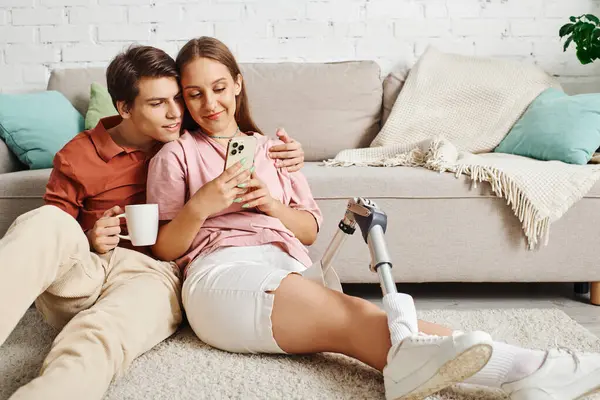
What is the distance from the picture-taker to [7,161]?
7.52 feet

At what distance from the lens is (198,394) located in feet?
4.15

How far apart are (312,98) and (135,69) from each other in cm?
111

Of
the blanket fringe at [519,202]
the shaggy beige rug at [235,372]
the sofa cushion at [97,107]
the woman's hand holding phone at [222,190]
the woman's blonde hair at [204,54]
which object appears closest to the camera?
the shaggy beige rug at [235,372]

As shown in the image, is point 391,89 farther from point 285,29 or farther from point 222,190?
point 222,190

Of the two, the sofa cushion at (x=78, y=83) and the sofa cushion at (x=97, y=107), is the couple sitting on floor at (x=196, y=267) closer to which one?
the sofa cushion at (x=97, y=107)

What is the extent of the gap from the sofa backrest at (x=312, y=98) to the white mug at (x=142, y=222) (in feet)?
3.85

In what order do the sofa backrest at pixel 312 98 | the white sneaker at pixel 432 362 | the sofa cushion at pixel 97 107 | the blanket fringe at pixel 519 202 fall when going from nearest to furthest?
the white sneaker at pixel 432 362
the blanket fringe at pixel 519 202
the sofa cushion at pixel 97 107
the sofa backrest at pixel 312 98

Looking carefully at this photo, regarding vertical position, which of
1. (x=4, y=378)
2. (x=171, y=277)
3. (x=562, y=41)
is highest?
(x=562, y=41)

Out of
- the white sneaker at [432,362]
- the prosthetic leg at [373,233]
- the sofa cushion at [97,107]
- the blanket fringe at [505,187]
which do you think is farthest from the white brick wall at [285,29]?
the white sneaker at [432,362]

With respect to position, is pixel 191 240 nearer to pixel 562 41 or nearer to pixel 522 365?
pixel 522 365

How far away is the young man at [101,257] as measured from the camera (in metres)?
1.15

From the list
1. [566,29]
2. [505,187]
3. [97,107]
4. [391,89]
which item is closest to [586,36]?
[566,29]

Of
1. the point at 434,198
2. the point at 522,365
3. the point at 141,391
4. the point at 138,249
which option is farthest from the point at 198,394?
the point at 434,198

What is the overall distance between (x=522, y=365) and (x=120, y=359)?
30.4 inches
